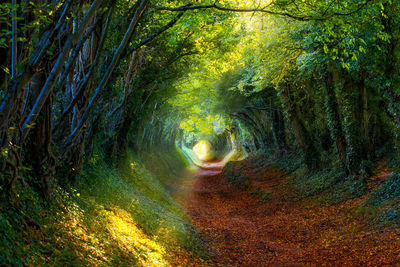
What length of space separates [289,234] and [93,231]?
6.79 meters

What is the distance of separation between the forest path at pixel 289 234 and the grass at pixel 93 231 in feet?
4.33

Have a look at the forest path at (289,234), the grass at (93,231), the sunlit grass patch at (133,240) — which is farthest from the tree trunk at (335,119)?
the sunlit grass patch at (133,240)

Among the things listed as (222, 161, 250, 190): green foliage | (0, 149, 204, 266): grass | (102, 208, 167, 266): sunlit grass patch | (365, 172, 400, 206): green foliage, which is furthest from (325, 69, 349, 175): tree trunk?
(102, 208, 167, 266): sunlit grass patch

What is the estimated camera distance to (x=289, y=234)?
30.3ft

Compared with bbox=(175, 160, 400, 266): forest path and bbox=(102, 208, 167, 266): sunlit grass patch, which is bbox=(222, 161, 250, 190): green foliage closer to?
bbox=(175, 160, 400, 266): forest path

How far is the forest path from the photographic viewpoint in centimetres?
645

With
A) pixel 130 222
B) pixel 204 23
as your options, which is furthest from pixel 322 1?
pixel 130 222

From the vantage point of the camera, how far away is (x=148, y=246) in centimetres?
603

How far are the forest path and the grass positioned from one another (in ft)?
4.33

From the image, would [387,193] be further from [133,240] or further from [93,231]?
[93,231]

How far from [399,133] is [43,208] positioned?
10.2m

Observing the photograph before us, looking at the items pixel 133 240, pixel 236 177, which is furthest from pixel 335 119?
pixel 133 240

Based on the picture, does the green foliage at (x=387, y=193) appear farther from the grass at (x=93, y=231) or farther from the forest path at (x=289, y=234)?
the grass at (x=93, y=231)

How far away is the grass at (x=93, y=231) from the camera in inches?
135
